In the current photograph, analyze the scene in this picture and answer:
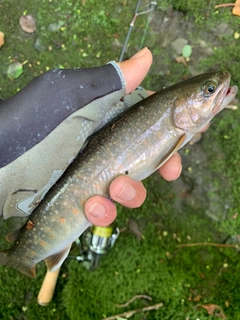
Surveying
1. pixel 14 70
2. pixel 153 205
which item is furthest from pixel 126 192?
pixel 14 70

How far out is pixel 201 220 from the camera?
2.42m

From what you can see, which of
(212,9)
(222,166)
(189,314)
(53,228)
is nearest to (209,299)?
(189,314)

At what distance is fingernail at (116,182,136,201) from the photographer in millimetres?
1556

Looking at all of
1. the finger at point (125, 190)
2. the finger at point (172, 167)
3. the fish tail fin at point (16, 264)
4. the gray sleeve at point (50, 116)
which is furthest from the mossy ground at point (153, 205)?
the gray sleeve at point (50, 116)

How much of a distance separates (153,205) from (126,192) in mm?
944

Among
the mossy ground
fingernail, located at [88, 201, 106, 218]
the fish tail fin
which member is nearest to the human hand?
fingernail, located at [88, 201, 106, 218]

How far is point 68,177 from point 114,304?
1.15 metres

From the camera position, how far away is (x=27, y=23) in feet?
8.36

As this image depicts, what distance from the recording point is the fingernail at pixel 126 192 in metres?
1.56

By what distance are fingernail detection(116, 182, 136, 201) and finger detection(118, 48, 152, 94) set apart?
16.2 inches

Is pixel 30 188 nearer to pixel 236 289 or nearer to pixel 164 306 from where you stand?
pixel 164 306

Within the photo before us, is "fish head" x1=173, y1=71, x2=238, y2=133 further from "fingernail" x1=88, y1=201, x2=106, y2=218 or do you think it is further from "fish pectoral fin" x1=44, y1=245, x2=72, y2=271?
"fish pectoral fin" x1=44, y1=245, x2=72, y2=271

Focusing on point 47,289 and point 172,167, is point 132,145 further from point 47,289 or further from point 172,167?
point 47,289

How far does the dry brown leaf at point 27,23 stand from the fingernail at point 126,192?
159 cm
